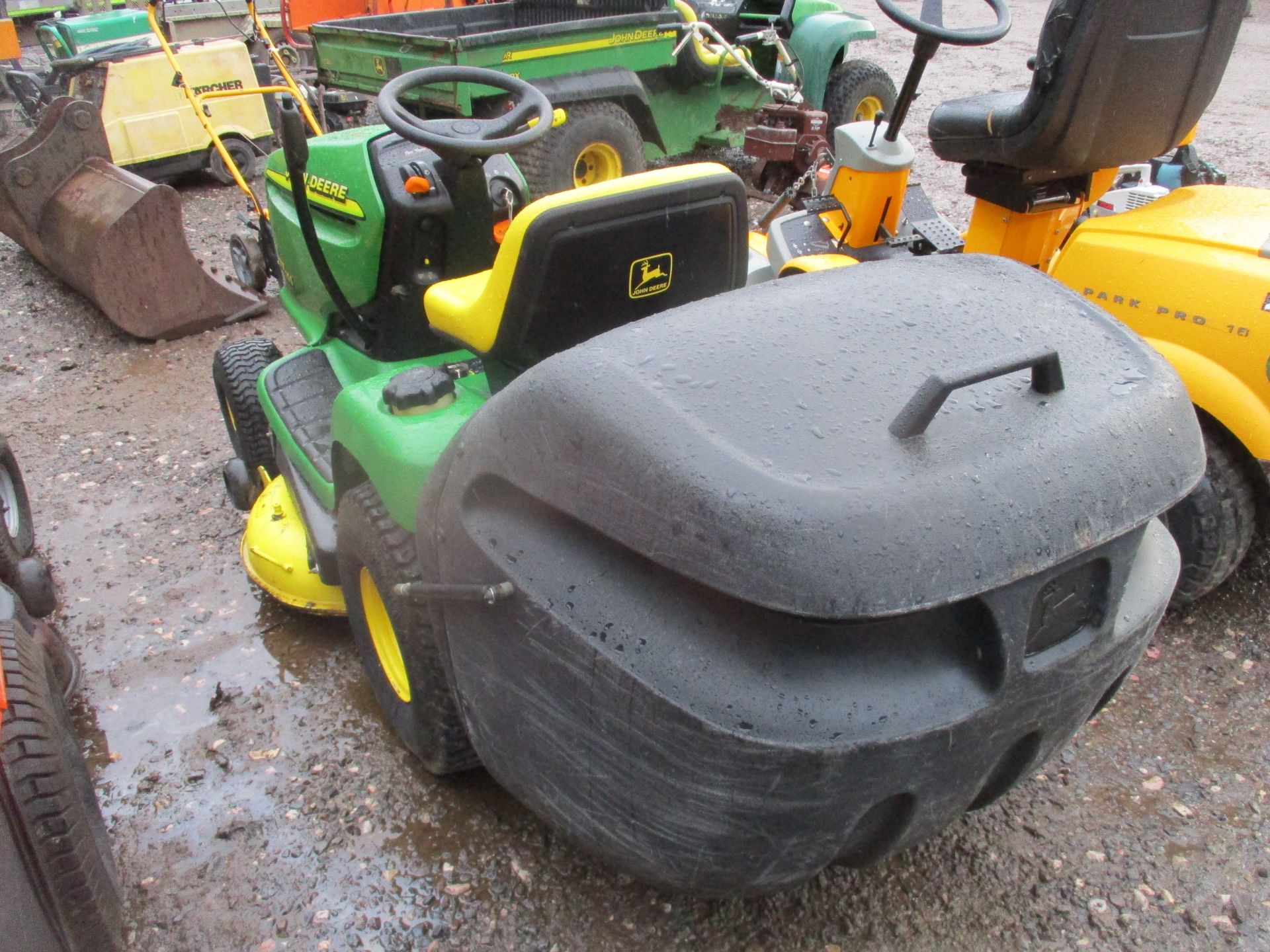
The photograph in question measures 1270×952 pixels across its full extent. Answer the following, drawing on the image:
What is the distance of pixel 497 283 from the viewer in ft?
5.84

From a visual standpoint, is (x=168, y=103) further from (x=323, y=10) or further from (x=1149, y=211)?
(x=1149, y=211)

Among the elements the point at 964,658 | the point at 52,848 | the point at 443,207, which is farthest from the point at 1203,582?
the point at 52,848

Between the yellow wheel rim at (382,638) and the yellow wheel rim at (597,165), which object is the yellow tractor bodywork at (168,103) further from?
the yellow wheel rim at (382,638)

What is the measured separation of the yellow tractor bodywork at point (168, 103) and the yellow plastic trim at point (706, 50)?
276 centimetres

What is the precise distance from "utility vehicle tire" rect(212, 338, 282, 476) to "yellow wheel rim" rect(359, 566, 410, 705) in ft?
3.43

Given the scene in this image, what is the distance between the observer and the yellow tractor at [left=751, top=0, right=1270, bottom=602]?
2146 millimetres

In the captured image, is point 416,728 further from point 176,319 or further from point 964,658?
point 176,319

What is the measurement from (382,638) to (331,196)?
4.04ft

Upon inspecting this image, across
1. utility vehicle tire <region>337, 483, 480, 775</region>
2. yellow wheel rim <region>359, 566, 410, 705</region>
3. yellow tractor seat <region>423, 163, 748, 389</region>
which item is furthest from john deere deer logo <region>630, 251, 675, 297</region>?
yellow wheel rim <region>359, 566, 410, 705</region>

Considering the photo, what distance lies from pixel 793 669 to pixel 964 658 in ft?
0.74

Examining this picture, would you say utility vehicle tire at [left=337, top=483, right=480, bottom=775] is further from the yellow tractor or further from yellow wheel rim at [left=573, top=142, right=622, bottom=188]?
yellow wheel rim at [left=573, top=142, right=622, bottom=188]

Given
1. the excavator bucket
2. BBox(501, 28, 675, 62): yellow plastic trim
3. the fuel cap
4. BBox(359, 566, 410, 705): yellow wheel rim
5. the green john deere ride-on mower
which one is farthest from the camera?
BBox(501, 28, 675, 62): yellow plastic trim

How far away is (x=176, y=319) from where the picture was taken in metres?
4.38

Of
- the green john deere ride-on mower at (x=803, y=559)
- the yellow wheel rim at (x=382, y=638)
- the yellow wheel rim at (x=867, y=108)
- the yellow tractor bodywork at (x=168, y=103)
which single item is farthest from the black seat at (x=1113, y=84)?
the yellow tractor bodywork at (x=168, y=103)
